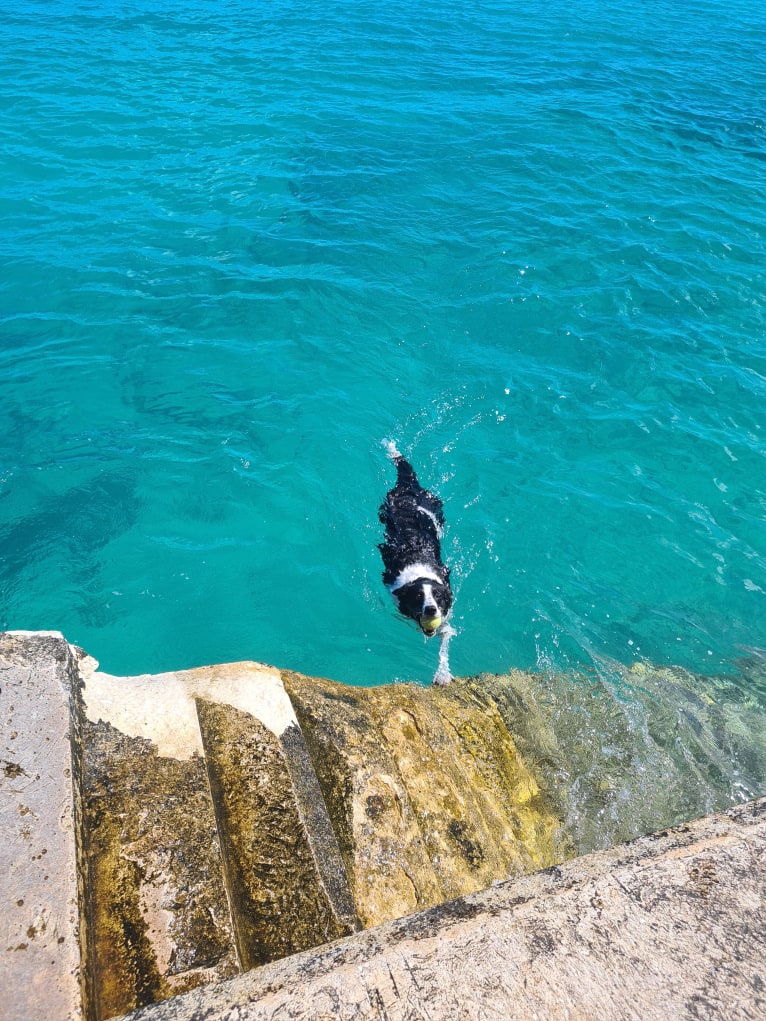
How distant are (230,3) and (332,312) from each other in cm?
1792

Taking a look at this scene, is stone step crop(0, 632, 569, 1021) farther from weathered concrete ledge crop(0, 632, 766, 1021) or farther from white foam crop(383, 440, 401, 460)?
white foam crop(383, 440, 401, 460)

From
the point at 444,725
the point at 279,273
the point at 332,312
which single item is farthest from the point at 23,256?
the point at 444,725

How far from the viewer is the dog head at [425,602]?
5848 millimetres

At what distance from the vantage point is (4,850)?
101 inches

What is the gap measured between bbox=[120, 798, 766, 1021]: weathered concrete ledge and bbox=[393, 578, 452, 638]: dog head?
329 cm

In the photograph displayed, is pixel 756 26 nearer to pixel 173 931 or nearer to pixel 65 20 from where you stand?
pixel 65 20

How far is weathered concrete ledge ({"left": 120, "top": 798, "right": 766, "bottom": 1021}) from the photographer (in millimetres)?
2150

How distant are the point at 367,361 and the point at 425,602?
13.6ft

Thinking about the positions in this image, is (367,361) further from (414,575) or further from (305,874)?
(305,874)

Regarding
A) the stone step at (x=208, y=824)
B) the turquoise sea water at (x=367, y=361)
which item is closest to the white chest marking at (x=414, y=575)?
the turquoise sea water at (x=367, y=361)

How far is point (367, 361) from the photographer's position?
8984 millimetres

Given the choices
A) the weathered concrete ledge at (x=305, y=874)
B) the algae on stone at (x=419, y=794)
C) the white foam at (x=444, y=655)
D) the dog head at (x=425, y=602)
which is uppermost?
the weathered concrete ledge at (x=305, y=874)

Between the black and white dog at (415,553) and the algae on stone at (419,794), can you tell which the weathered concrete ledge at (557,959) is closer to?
the algae on stone at (419,794)

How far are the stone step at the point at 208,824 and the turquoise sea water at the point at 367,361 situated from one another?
2047mm
